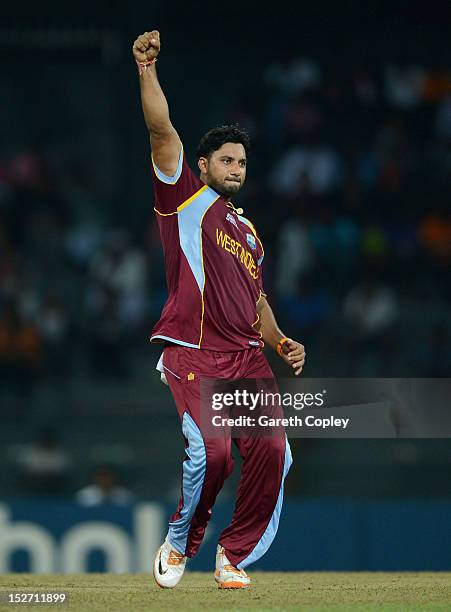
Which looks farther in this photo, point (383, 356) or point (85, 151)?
point (85, 151)

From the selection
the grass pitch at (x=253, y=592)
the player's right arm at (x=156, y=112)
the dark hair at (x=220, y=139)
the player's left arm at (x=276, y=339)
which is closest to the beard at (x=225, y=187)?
the dark hair at (x=220, y=139)

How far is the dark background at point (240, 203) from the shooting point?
1384cm

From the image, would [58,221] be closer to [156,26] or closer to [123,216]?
[123,216]

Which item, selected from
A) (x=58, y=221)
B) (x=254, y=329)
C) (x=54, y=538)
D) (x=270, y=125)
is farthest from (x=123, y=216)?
(x=254, y=329)

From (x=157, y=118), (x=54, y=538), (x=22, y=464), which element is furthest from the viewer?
(x=22, y=464)

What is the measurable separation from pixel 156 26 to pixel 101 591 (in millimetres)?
10837

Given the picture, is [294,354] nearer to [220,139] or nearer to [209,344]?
[209,344]

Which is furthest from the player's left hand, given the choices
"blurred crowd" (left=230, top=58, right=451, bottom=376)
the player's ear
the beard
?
"blurred crowd" (left=230, top=58, right=451, bottom=376)

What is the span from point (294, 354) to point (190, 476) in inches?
33.9

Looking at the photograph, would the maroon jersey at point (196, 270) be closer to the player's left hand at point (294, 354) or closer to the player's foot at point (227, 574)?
the player's left hand at point (294, 354)

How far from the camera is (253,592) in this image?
21.6ft

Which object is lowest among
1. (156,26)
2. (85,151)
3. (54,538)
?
(54,538)

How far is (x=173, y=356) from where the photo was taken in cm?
663

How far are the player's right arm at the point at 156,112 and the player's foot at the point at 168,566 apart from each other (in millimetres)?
1912
